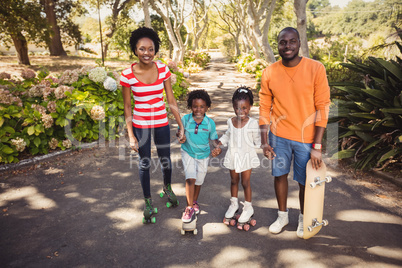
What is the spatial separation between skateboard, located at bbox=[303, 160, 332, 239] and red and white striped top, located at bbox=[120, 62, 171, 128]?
1.67 meters

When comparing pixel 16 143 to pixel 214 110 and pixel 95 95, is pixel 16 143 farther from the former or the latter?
pixel 214 110

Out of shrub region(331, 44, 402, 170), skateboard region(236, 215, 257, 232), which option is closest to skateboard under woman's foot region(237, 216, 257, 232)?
skateboard region(236, 215, 257, 232)

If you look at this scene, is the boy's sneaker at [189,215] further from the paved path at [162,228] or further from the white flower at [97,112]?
the white flower at [97,112]

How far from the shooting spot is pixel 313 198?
2.62 metres

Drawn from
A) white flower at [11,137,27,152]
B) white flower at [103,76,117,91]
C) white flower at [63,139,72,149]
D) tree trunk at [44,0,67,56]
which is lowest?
white flower at [63,139,72,149]

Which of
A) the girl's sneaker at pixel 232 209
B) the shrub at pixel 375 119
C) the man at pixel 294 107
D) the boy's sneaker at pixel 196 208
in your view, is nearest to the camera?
the man at pixel 294 107

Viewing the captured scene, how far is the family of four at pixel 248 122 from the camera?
2.46m

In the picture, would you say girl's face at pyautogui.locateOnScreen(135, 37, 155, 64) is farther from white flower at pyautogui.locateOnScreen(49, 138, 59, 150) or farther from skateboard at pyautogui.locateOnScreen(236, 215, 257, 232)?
white flower at pyautogui.locateOnScreen(49, 138, 59, 150)

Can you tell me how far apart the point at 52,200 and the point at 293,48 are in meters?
3.53

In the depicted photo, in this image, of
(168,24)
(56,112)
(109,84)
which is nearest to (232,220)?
(56,112)

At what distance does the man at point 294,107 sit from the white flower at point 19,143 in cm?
405

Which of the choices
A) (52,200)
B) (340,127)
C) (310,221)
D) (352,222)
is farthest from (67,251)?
(340,127)

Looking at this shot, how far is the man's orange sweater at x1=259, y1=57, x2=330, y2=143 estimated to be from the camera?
241 cm

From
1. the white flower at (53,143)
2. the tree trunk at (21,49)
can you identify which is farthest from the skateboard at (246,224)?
the tree trunk at (21,49)
